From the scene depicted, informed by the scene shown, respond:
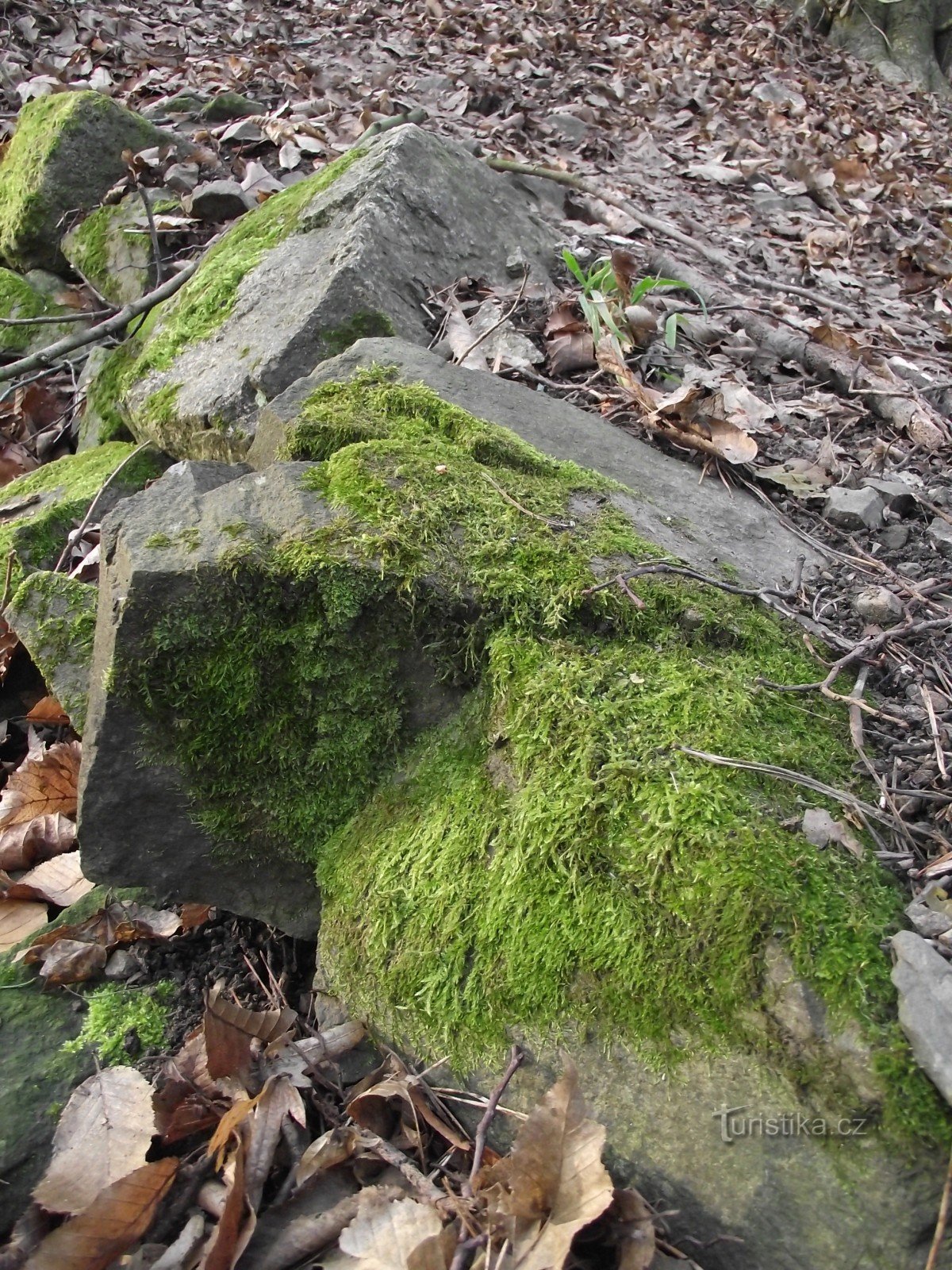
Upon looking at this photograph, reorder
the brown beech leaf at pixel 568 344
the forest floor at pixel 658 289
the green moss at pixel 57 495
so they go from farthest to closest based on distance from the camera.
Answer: the brown beech leaf at pixel 568 344 < the green moss at pixel 57 495 < the forest floor at pixel 658 289

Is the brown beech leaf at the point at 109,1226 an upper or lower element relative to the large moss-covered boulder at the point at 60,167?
lower

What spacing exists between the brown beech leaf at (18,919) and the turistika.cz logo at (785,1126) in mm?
1761

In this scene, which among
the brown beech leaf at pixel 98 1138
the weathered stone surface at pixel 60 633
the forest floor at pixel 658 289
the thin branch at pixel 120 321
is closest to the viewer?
the brown beech leaf at pixel 98 1138

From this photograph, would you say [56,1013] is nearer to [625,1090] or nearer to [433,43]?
[625,1090]

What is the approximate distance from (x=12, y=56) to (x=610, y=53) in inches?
195

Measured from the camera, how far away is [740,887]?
151 cm

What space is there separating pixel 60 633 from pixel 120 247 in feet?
9.88

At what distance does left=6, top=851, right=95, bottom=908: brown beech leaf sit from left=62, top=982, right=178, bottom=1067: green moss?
39 cm

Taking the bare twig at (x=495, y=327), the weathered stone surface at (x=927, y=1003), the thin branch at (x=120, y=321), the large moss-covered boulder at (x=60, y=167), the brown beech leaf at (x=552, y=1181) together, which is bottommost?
the brown beech leaf at (x=552, y=1181)

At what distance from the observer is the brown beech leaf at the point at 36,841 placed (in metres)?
2.47

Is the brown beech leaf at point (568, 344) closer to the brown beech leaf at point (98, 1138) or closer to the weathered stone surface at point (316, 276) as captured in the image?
the weathered stone surface at point (316, 276)

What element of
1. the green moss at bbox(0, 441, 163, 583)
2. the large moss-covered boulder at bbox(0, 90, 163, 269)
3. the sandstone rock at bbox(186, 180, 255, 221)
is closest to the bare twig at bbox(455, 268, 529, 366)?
the green moss at bbox(0, 441, 163, 583)

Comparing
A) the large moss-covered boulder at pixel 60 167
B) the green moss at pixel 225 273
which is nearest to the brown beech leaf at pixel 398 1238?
the green moss at pixel 225 273

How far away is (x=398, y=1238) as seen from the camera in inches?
56.0
